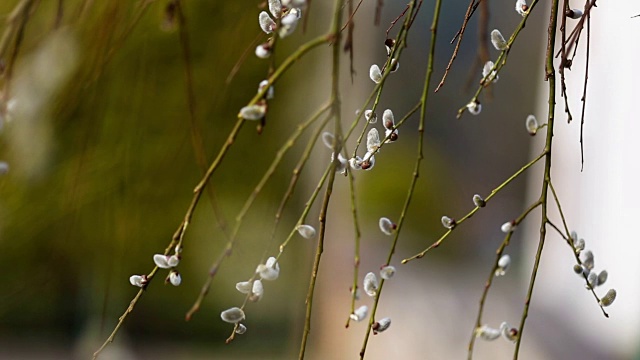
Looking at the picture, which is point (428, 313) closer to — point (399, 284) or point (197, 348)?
point (399, 284)

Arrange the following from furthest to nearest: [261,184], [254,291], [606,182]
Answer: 1. [606,182]
2. [254,291]
3. [261,184]

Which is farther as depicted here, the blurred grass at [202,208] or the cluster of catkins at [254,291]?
the blurred grass at [202,208]

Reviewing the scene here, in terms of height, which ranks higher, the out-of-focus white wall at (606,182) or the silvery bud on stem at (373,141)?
the out-of-focus white wall at (606,182)

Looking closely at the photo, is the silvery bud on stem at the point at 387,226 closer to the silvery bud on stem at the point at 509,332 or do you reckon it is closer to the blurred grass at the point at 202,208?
the silvery bud on stem at the point at 509,332

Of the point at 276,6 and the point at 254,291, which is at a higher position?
the point at 276,6

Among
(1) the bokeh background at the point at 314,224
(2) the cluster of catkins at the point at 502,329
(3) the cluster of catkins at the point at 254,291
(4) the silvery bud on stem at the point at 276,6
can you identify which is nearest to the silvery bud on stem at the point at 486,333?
(2) the cluster of catkins at the point at 502,329

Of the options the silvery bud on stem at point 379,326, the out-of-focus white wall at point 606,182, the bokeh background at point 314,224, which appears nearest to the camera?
the silvery bud on stem at point 379,326

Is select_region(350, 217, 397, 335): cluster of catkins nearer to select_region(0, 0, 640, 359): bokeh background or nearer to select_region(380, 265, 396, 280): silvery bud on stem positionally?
select_region(380, 265, 396, 280): silvery bud on stem

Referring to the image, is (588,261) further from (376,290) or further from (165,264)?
(165,264)

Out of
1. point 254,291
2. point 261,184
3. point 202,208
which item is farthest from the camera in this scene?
point 202,208

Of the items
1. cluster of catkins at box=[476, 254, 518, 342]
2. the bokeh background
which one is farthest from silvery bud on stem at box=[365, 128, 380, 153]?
the bokeh background

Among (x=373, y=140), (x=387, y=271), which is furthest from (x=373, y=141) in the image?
(x=387, y=271)
